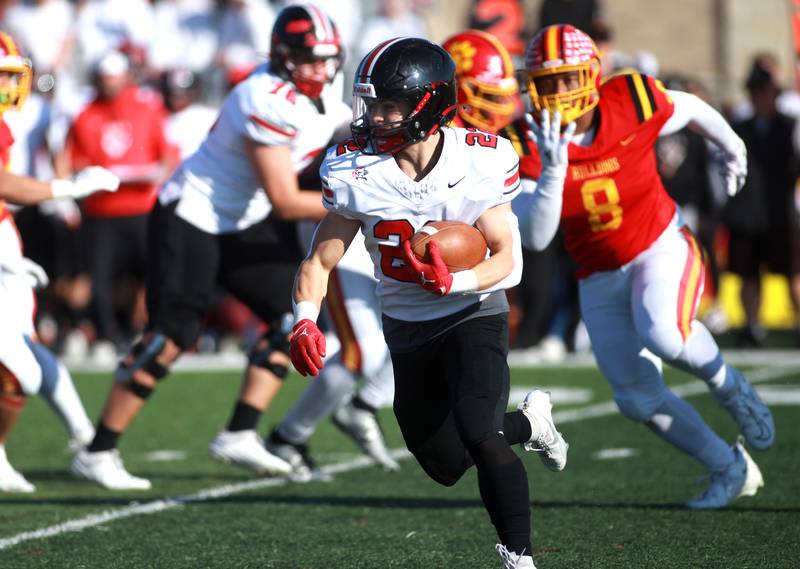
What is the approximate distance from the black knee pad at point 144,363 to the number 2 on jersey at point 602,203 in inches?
70.1

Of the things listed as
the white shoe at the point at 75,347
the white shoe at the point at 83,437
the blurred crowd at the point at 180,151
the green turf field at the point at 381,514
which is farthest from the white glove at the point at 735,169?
the white shoe at the point at 75,347

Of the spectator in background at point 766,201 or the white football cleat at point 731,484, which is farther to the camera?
the spectator in background at point 766,201

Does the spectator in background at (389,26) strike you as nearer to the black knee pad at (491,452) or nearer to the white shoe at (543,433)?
the white shoe at (543,433)

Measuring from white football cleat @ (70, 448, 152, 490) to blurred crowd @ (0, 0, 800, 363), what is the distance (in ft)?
12.3

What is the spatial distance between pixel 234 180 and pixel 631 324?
171cm

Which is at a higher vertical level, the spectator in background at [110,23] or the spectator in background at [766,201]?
the spectator in background at [110,23]

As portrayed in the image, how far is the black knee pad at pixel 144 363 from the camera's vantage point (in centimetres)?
567

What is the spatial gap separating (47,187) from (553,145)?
2.04m

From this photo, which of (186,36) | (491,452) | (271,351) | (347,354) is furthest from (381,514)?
(186,36)

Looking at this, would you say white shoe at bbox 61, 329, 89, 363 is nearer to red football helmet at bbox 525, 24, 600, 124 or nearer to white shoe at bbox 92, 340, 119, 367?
white shoe at bbox 92, 340, 119, 367

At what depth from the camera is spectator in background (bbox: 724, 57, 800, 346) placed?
35.6ft

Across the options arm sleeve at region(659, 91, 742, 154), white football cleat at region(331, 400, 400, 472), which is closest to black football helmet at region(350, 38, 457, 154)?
arm sleeve at region(659, 91, 742, 154)

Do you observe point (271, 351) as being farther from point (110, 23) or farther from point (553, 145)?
point (110, 23)

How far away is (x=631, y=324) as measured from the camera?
16.6 feet
